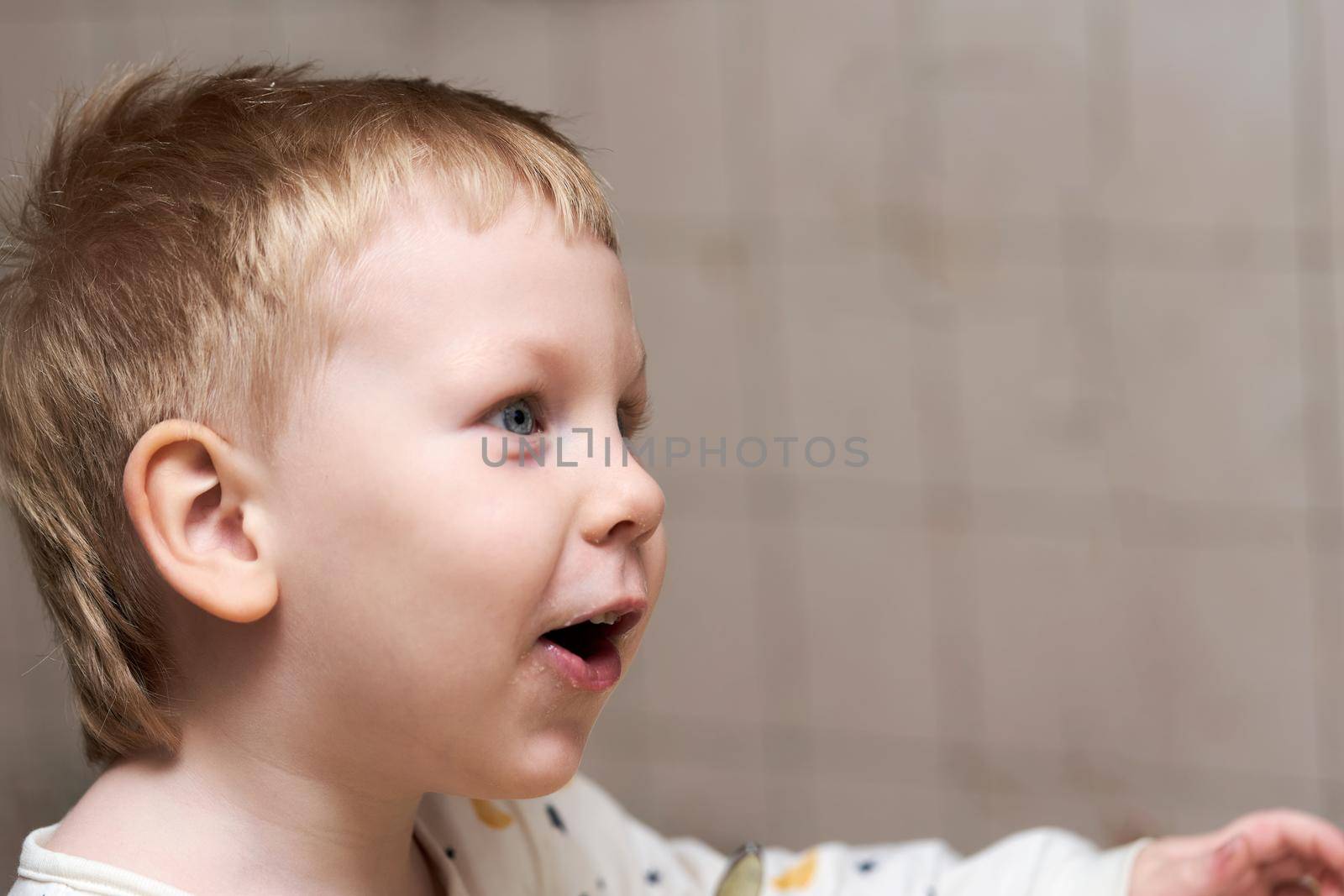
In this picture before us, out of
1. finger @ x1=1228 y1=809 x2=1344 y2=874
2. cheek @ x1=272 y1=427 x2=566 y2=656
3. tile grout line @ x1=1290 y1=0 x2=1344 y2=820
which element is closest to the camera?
cheek @ x1=272 y1=427 x2=566 y2=656

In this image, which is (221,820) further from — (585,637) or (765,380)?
(765,380)

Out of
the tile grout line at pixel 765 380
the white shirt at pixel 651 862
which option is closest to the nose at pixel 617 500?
the white shirt at pixel 651 862

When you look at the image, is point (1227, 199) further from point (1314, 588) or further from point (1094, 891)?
point (1094, 891)

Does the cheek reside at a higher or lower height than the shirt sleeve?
higher

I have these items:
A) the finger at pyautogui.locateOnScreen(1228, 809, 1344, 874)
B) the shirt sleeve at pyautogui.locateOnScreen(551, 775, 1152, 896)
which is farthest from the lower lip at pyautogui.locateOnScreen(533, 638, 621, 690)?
the finger at pyautogui.locateOnScreen(1228, 809, 1344, 874)

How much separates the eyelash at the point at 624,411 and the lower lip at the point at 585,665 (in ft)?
0.29

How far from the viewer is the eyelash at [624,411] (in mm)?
545

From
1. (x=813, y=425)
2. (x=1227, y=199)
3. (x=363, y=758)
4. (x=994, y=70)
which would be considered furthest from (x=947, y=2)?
(x=363, y=758)

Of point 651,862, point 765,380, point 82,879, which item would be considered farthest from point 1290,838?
point 765,380

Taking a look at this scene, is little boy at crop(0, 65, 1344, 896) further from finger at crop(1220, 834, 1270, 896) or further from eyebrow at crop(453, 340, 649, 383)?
finger at crop(1220, 834, 1270, 896)

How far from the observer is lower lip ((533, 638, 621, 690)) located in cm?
55

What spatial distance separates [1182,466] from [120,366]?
0.90 metres

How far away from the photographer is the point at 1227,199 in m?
1.11

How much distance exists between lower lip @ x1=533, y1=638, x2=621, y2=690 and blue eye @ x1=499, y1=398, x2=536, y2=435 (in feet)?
0.28
